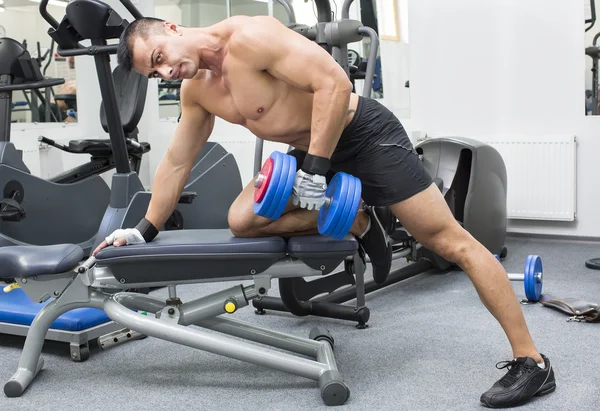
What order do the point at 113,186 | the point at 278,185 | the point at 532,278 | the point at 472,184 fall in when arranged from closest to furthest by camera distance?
the point at 278,185
the point at 532,278
the point at 113,186
the point at 472,184

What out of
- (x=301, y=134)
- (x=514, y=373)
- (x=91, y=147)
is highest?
(x=301, y=134)

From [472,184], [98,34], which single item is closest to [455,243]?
[472,184]

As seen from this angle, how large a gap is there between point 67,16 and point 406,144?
1.80 metres

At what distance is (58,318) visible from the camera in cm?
274

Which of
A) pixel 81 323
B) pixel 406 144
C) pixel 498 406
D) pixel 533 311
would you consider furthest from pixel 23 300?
pixel 533 311

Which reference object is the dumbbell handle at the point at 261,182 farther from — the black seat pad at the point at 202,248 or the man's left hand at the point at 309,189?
the black seat pad at the point at 202,248

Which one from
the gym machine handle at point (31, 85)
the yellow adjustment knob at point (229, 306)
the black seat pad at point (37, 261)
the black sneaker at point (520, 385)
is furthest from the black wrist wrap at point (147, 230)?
the gym machine handle at point (31, 85)

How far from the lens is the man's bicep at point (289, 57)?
209 centimetres

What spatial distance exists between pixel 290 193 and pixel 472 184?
2196mm

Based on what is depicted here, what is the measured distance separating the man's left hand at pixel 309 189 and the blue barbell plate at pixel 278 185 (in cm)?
4

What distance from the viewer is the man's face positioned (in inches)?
83.7

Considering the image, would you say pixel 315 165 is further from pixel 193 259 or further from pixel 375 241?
pixel 375 241

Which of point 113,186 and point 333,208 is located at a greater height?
point 333,208

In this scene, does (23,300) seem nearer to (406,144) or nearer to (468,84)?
(406,144)
